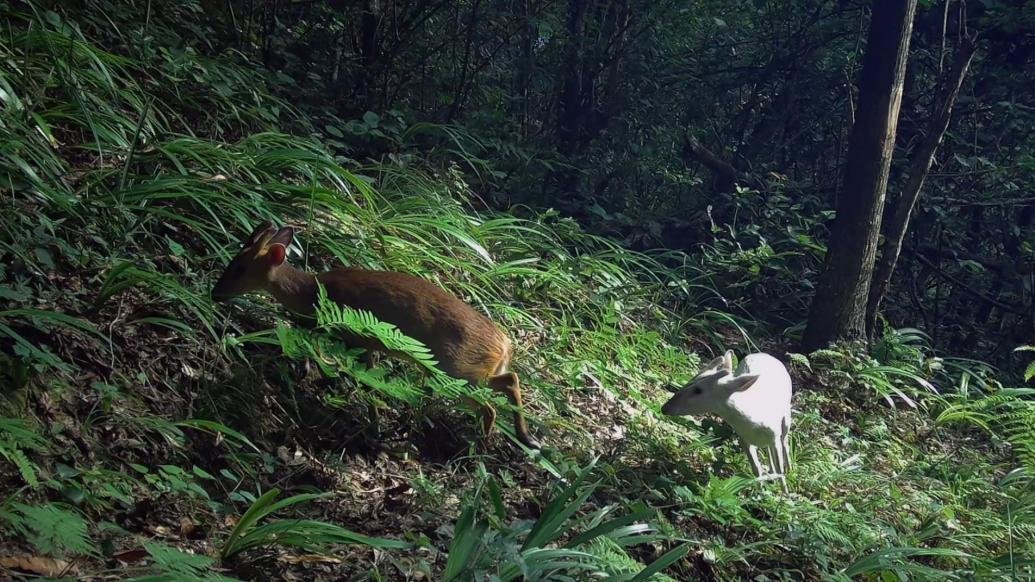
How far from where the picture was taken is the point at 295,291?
450cm

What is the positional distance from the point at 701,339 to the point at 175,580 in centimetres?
541

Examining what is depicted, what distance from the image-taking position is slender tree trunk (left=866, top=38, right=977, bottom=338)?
730 cm

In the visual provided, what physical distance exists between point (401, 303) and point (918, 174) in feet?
16.0

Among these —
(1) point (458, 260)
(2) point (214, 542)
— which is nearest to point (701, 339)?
(1) point (458, 260)

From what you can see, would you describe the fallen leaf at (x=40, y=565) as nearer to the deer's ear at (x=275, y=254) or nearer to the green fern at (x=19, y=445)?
the green fern at (x=19, y=445)

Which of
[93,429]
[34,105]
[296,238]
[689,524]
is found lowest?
[689,524]

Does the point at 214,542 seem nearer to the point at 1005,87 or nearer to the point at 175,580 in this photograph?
the point at 175,580

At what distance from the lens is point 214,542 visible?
3.19 metres

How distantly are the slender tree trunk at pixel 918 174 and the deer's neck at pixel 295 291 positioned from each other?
4859mm

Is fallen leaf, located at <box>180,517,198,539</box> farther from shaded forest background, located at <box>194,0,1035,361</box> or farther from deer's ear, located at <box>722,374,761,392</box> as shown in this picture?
shaded forest background, located at <box>194,0,1035,361</box>

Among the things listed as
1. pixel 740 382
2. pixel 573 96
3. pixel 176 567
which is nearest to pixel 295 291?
pixel 176 567

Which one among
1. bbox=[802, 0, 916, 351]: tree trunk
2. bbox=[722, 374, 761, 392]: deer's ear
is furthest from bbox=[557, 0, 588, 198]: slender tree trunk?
bbox=[722, 374, 761, 392]: deer's ear

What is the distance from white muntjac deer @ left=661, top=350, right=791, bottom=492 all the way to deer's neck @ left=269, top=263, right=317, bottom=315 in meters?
1.88

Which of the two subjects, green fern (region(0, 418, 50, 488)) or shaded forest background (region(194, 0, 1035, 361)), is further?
shaded forest background (region(194, 0, 1035, 361))
